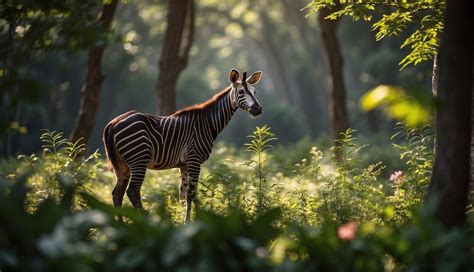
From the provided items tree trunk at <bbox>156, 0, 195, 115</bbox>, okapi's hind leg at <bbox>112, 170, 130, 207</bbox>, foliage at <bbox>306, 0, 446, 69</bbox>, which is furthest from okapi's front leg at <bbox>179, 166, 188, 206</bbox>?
tree trunk at <bbox>156, 0, 195, 115</bbox>

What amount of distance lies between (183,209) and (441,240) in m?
6.27

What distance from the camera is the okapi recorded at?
11.3 meters

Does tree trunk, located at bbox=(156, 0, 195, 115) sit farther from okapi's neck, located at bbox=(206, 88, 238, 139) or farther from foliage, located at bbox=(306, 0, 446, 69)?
foliage, located at bbox=(306, 0, 446, 69)

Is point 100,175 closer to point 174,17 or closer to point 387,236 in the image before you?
point 174,17

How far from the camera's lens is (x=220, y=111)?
12.7 m

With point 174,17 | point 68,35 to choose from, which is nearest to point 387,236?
point 68,35

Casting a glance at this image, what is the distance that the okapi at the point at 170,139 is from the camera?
1134cm

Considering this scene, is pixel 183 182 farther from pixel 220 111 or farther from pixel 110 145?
pixel 110 145

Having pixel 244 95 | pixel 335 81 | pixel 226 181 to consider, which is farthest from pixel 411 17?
pixel 335 81

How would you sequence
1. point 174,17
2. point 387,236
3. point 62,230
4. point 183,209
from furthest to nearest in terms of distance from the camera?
1. point 174,17
2. point 183,209
3. point 387,236
4. point 62,230

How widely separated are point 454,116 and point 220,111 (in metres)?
5.66

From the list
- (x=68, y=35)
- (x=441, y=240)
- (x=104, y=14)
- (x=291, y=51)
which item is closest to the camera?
(x=441, y=240)

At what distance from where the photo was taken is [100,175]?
59.5ft

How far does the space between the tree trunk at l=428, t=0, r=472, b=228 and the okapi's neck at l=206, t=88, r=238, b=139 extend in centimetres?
534
